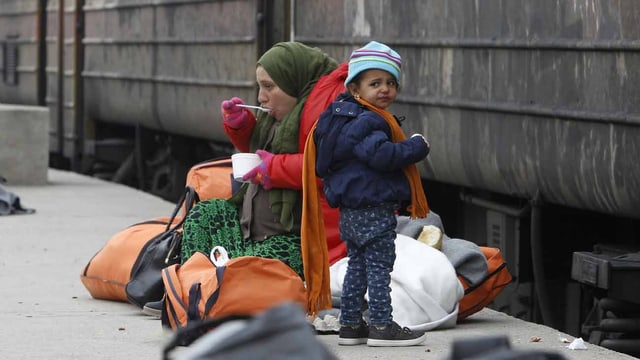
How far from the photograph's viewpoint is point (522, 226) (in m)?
7.21

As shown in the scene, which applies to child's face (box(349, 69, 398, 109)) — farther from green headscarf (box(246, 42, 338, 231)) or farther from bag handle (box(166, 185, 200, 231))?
bag handle (box(166, 185, 200, 231))

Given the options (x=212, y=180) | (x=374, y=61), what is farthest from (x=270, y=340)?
(x=212, y=180)

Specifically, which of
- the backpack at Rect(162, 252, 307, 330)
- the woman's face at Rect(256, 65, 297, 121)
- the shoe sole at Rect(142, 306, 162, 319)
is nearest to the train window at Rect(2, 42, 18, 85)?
the shoe sole at Rect(142, 306, 162, 319)

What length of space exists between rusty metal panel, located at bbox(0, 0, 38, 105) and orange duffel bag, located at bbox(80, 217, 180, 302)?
10192 mm

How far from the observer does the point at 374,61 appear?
491cm

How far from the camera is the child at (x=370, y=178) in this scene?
488 cm

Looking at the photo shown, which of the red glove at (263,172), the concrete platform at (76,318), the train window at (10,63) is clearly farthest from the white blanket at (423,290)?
the train window at (10,63)

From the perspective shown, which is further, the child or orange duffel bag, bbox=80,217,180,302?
orange duffel bag, bbox=80,217,180,302

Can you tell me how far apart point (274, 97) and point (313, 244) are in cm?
62

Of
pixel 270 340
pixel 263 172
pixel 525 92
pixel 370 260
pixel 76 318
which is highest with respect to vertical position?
pixel 525 92

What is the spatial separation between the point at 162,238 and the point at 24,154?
21.7 ft

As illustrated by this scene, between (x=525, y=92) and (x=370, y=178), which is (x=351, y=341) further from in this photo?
(x=525, y=92)

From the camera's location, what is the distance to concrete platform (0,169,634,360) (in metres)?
5.01

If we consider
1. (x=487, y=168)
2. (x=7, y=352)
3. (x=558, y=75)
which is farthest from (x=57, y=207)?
(x=7, y=352)
